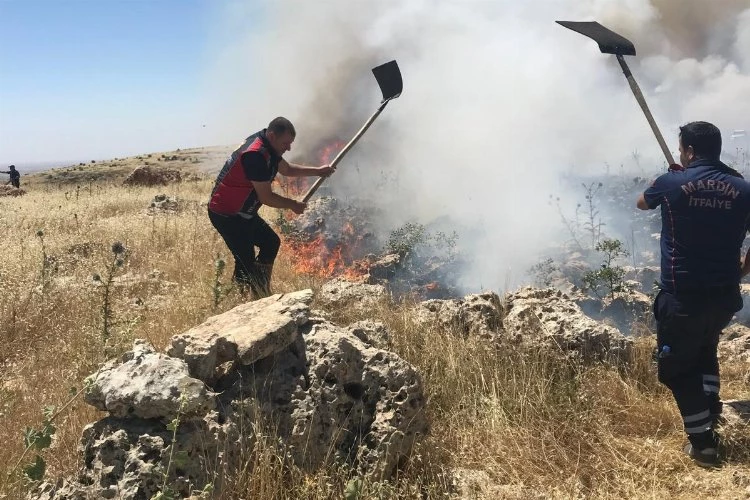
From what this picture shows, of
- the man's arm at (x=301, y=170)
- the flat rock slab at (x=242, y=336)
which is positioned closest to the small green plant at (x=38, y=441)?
the flat rock slab at (x=242, y=336)

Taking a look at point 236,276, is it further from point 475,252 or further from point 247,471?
point 475,252

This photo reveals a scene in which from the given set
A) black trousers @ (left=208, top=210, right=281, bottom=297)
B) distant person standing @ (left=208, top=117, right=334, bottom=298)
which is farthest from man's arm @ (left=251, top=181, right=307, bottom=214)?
black trousers @ (left=208, top=210, right=281, bottom=297)

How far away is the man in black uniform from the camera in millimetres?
2678

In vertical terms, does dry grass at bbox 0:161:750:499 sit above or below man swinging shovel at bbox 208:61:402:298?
below

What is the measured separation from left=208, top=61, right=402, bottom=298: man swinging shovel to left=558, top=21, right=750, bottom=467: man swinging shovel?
270 cm

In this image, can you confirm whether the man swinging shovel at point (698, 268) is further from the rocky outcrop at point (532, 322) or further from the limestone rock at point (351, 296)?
the limestone rock at point (351, 296)

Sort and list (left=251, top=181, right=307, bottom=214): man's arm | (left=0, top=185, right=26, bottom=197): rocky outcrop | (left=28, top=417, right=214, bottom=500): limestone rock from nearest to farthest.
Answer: (left=28, top=417, right=214, bottom=500): limestone rock → (left=251, top=181, right=307, bottom=214): man's arm → (left=0, top=185, right=26, bottom=197): rocky outcrop

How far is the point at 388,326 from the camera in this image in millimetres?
3385

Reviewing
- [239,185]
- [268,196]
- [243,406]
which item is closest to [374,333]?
[243,406]

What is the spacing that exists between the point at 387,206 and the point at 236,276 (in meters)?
5.64

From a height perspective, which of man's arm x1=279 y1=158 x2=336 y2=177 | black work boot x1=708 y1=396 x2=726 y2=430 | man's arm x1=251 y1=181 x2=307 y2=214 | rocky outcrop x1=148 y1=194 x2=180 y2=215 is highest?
man's arm x1=279 y1=158 x2=336 y2=177

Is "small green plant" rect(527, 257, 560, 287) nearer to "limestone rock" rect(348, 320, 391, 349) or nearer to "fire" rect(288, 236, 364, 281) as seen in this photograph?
"fire" rect(288, 236, 364, 281)

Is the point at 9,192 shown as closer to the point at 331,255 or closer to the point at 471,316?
the point at 331,255

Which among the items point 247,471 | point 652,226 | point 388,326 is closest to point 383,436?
point 247,471
